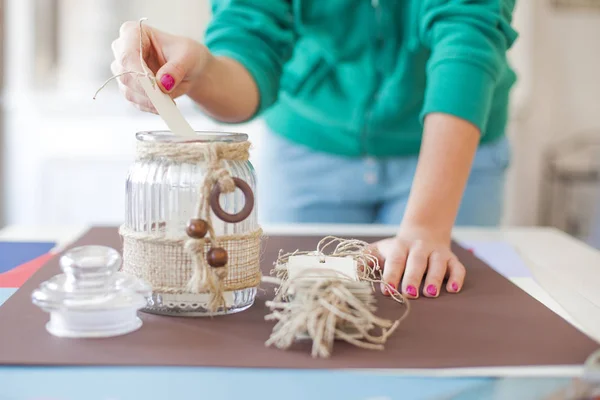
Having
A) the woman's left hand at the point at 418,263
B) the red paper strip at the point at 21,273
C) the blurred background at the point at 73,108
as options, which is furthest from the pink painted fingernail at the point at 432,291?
the blurred background at the point at 73,108

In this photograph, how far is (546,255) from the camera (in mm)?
1015

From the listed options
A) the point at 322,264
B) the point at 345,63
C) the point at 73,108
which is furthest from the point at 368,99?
the point at 73,108

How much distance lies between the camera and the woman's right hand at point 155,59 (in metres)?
0.72

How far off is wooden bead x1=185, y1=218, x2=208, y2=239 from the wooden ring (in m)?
0.02

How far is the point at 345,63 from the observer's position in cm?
118

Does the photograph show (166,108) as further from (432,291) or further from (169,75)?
(432,291)

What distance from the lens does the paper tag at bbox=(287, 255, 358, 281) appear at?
2.09ft

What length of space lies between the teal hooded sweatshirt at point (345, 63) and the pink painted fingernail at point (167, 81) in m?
0.33

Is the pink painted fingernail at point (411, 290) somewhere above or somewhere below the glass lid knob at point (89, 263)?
below

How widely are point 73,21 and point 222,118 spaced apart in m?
1.85

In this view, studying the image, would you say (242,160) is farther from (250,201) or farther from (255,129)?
(255,129)

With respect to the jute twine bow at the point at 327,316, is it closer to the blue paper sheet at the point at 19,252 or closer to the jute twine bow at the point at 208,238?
the jute twine bow at the point at 208,238

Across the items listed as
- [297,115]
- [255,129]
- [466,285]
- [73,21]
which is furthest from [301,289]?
[73,21]

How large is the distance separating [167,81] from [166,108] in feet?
0.15
